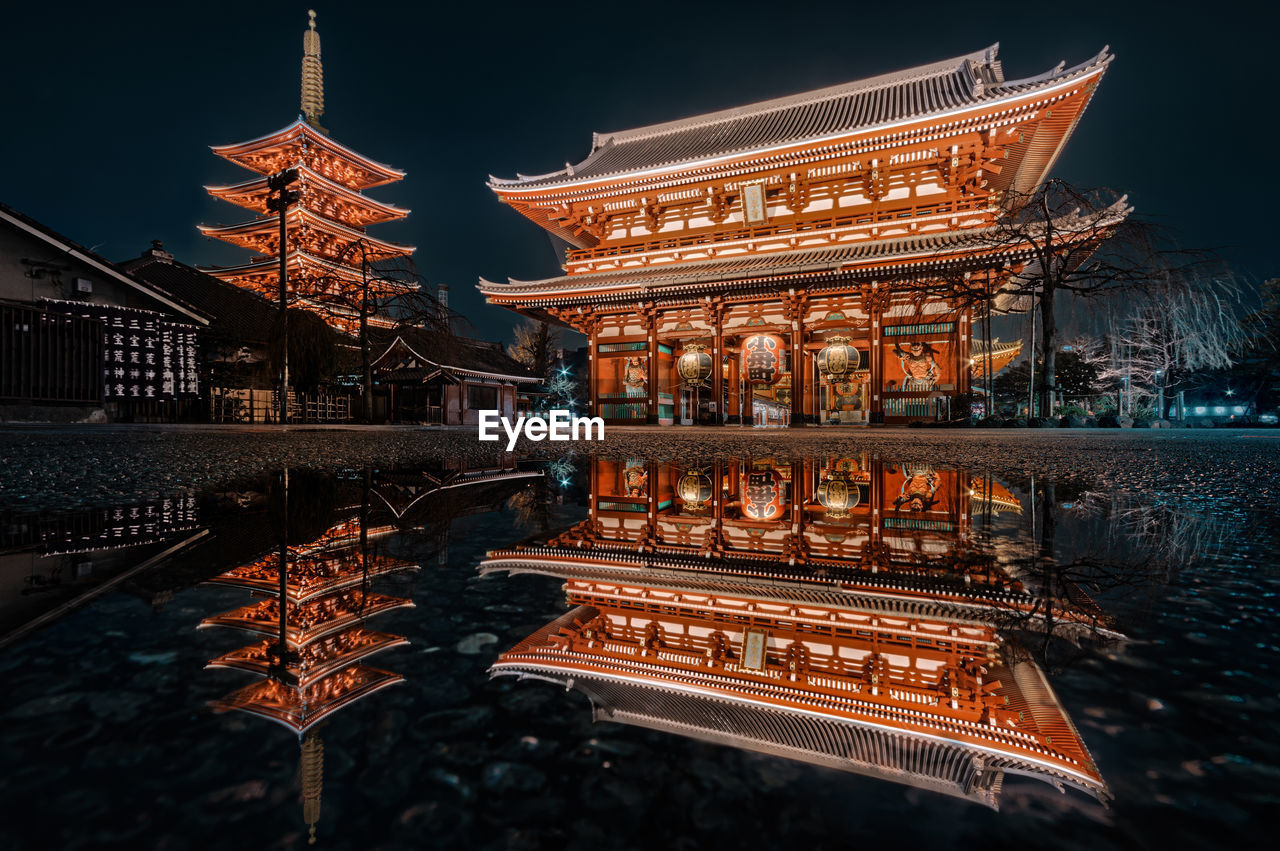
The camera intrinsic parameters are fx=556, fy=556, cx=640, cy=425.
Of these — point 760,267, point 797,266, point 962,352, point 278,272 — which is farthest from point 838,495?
point 278,272

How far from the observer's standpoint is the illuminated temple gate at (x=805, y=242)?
13445 mm

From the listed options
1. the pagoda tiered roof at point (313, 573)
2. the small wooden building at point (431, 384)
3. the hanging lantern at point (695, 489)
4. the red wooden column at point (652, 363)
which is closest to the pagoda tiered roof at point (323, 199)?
the small wooden building at point (431, 384)

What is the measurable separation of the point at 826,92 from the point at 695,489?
727 inches

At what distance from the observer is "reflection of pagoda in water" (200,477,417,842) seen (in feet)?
2.88

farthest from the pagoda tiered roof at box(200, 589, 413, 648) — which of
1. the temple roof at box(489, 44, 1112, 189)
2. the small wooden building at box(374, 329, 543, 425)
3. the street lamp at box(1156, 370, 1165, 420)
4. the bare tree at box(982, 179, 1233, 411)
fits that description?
the street lamp at box(1156, 370, 1165, 420)

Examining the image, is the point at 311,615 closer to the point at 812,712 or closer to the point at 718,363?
the point at 812,712

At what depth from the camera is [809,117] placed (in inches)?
675

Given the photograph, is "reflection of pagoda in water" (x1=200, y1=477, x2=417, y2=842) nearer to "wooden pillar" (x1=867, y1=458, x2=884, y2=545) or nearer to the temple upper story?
"wooden pillar" (x1=867, y1=458, x2=884, y2=545)

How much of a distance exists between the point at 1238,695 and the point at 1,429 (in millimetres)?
11033

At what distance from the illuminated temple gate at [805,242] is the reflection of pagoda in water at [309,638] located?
1377 cm

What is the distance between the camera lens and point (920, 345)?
15086 mm

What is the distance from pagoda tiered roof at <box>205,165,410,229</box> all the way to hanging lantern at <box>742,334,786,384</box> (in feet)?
67.4

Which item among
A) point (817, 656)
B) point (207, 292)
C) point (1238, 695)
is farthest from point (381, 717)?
point (207, 292)

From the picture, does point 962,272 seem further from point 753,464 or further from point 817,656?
point 817,656
